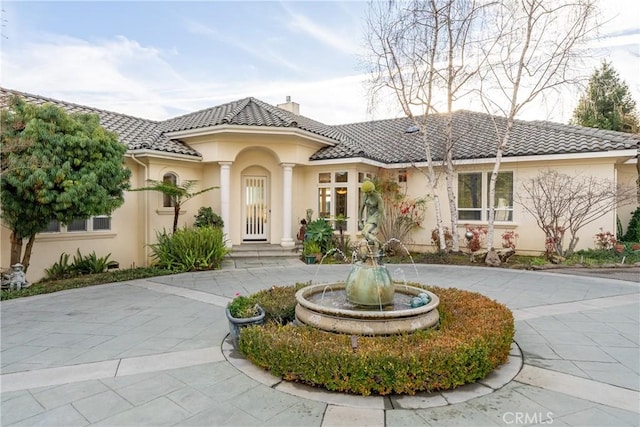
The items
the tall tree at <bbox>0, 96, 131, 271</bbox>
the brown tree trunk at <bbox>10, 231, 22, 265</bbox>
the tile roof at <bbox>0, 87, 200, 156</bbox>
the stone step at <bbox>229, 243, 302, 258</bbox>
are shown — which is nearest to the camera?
the tall tree at <bbox>0, 96, 131, 271</bbox>

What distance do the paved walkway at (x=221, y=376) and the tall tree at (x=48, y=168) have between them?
80.7 inches

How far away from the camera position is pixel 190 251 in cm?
1060

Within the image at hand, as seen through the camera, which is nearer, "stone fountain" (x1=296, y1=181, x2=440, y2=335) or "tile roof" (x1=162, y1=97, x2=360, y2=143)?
"stone fountain" (x1=296, y1=181, x2=440, y2=335)

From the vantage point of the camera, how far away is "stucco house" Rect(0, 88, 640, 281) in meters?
11.8

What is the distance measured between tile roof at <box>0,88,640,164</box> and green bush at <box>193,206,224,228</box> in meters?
2.21

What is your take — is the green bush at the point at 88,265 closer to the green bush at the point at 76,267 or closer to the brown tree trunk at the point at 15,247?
the green bush at the point at 76,267

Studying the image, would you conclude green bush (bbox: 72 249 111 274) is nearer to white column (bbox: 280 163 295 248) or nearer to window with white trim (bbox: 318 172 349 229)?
white column (bbox: 280 163 295 248)

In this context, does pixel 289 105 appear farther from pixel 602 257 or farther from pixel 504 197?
pixel 602 257

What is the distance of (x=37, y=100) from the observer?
11883mm

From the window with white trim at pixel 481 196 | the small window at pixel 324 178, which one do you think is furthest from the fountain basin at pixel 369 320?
the window with white trim at pixel 481 196

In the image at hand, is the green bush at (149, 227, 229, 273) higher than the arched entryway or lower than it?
lower

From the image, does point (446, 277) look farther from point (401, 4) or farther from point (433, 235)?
point (401, 4)

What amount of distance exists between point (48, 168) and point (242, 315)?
20.3ft

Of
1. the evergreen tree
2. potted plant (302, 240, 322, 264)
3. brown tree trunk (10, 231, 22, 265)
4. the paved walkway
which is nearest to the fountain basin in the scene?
the paved walkway
